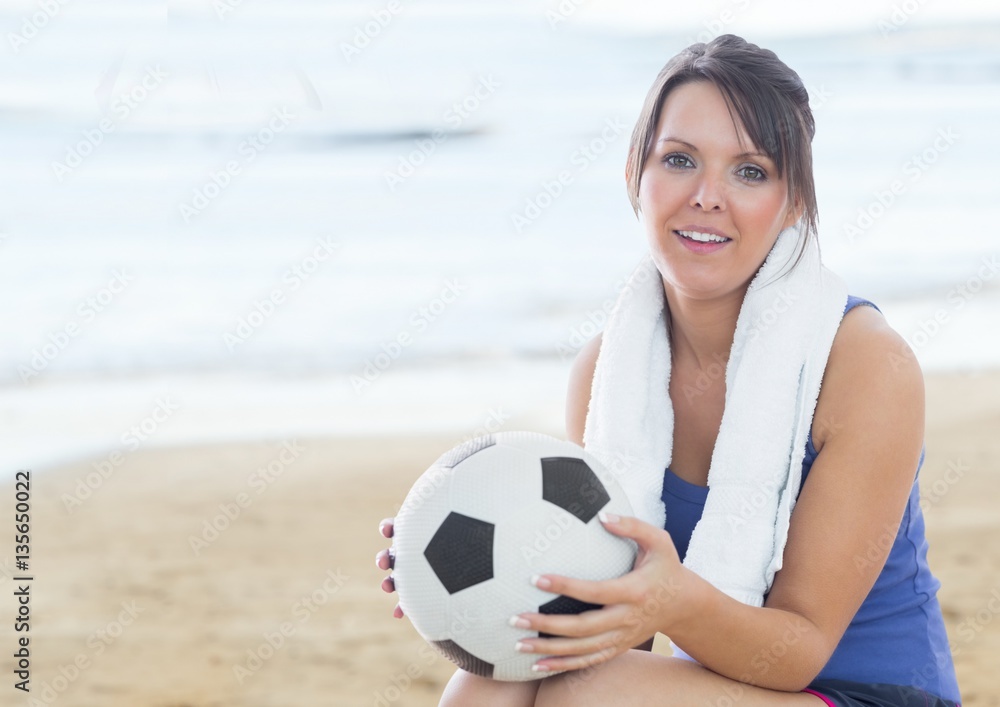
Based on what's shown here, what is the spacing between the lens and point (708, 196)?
231 centimetres

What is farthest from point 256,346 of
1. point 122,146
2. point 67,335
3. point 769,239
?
point 122,146

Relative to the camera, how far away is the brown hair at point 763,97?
2.31 m

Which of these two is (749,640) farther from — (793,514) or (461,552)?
(461,552)

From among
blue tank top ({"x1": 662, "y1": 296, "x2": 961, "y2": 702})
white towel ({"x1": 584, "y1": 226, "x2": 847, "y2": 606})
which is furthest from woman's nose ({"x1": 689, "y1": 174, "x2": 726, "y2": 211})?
blue tank top ({"x1": 662, "y1": 296, "x2": 961, "y2": 702})

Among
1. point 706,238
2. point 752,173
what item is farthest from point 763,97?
point 706,238

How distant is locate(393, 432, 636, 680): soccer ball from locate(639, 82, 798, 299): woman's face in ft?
1.87

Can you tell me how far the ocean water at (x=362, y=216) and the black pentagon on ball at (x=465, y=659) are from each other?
4.47 meters

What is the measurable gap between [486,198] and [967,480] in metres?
10.7

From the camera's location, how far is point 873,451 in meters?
2.14

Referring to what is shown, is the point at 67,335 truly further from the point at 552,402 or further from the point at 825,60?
the point at 825,60

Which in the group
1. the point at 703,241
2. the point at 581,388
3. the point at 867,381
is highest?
the point at 703,241

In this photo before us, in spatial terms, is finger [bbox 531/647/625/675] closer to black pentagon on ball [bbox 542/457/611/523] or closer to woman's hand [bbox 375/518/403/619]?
black pentagon on ball [bbox 542/457/611/523]

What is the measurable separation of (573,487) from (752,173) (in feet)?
2.73

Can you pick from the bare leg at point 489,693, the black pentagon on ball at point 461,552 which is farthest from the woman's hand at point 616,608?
the bare leg at point 489,693
